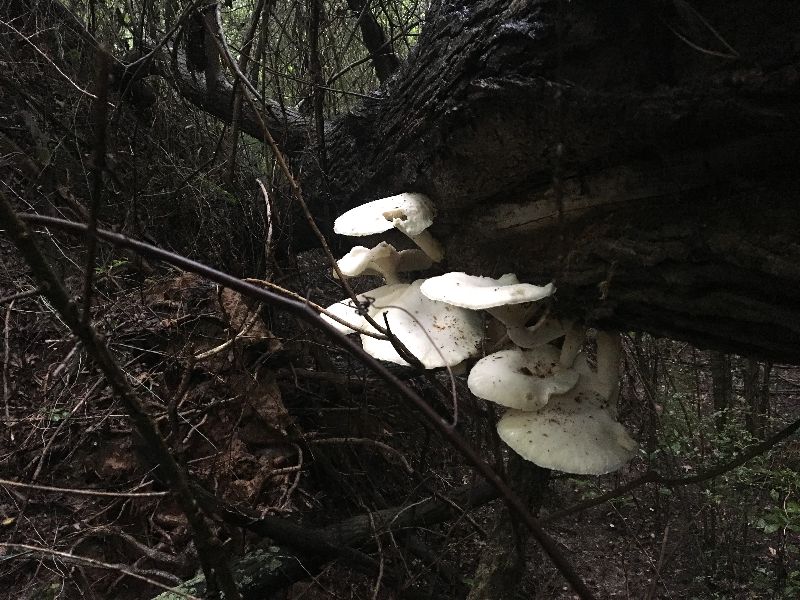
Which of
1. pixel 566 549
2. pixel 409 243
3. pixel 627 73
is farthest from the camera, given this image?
pixel 566 549

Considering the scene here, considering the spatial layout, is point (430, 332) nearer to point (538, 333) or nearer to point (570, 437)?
point (538, 333)

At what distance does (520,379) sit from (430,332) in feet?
1.23

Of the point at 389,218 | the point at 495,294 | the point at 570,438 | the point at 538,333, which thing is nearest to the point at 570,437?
the point at 570,438

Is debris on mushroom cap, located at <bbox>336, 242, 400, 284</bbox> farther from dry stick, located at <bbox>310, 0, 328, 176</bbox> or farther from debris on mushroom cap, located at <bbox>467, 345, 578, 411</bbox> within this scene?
dry stick, located at <bbox>310, 0, 328, 176</bbox>

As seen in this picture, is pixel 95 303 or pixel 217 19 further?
pixel 95 303

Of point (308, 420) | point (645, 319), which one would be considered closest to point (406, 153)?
point (645, 319)

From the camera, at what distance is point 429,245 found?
83.5 inches

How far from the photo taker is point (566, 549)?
4.16m

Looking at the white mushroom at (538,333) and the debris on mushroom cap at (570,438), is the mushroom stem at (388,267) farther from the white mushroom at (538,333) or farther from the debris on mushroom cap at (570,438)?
the debris on mushroom cap at (570,438)

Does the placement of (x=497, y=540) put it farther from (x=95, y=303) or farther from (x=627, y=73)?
(x=95, y=303)

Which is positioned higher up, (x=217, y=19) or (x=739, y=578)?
(x=217, y=19)

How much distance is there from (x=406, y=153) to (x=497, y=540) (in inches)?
68.0

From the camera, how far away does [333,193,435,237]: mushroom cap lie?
1896 millimetres

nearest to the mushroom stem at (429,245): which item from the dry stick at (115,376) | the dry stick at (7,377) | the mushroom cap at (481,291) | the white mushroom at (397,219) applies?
the white mushroom at (397,219)
